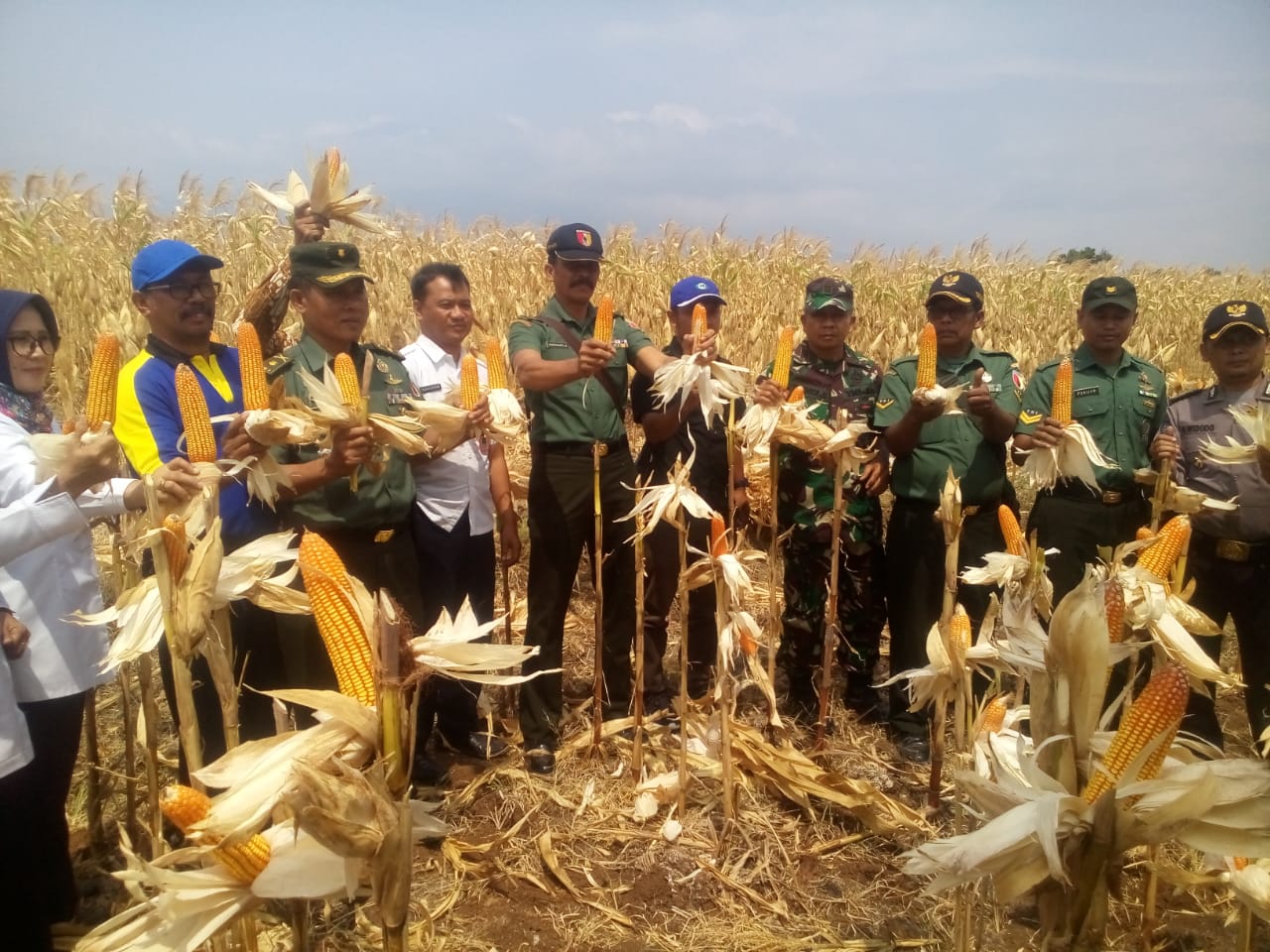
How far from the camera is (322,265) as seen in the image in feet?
11.1

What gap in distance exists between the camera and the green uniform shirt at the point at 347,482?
3306 mm

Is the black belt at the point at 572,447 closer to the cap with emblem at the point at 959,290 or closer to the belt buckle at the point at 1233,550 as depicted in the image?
the cap with emblem at the point at 959,290

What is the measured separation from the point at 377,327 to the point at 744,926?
7.09 m

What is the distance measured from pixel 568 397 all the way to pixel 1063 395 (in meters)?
2.49

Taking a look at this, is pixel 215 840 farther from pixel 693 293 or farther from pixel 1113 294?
pixel 1113 294

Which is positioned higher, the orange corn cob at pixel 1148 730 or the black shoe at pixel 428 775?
the orange corn cob at pixel 1148 730

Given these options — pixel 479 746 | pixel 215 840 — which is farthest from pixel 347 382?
pixel 479 746

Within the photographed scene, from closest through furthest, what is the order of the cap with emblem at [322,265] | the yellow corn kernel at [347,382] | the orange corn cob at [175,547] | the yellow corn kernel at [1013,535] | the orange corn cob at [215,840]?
→ the orange corn cob at [215,840], the orange corn cob at [175,547], the yellow corn kernel at [1013,535], the yellow corn kernel at [347,382], the cap with emblem at [322,265]

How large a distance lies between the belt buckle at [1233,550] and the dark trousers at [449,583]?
147 inches

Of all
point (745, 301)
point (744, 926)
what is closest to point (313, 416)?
point (744, 926)

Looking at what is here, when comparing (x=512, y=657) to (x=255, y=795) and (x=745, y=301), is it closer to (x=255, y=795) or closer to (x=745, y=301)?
(x=255, y=795)

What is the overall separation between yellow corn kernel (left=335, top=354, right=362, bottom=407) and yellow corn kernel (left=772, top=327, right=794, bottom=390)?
1904mm

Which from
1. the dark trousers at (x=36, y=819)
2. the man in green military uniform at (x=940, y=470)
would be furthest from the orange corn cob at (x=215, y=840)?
the man in green military uniform at (x=940, y=470)

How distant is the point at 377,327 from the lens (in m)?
8.27
